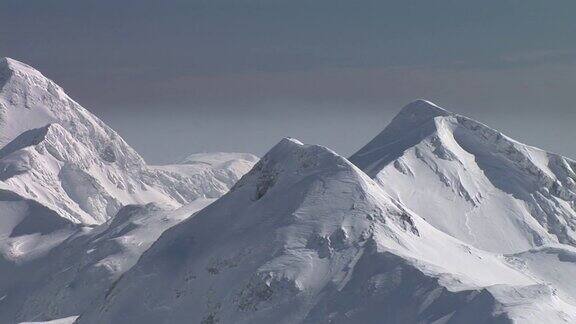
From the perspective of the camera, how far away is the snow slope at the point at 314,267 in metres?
104

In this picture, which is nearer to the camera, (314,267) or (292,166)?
(314,267)

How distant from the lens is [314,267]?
393ft

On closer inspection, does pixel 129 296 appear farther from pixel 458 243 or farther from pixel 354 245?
pixel 458 243

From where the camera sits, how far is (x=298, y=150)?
5802 inches

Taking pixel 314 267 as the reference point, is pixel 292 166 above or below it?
above

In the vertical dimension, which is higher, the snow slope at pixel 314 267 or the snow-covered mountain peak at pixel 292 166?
the snow-covered mountain peak at pixel 292 166

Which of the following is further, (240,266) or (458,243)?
(458,243)

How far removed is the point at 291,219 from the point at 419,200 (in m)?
72.0

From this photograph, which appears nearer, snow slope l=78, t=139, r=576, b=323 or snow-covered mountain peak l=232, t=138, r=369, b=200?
snow slope l=78, t=139, r=576, b=323

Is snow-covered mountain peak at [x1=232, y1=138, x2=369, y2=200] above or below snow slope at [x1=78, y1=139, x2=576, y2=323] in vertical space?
above

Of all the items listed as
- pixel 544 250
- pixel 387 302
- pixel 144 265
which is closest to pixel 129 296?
pixel 144 265

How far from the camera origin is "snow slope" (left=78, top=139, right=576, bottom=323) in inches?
4097

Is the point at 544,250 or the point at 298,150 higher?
the point at 298,150

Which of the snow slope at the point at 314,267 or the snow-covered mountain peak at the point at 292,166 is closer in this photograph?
the snow slope at the point at 314,267
